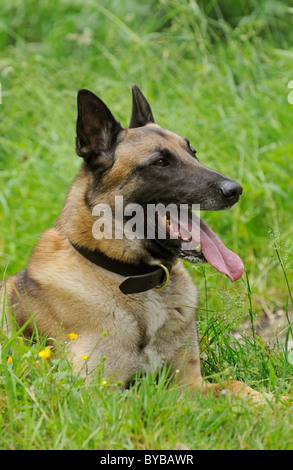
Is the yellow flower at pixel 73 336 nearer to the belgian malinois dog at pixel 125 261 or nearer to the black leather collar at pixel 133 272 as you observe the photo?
the belgian malinois dog at pixel 125 261

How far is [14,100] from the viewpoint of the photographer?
6.95m

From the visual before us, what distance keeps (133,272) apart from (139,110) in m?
1.04

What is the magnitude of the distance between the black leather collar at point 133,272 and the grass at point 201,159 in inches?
12.3

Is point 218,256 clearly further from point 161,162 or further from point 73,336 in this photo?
point 73,336

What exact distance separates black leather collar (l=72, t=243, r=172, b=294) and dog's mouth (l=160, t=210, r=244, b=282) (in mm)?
158

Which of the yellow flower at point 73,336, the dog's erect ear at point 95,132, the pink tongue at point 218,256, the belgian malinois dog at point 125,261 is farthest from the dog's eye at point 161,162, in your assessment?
the yellow flower at point 73,336

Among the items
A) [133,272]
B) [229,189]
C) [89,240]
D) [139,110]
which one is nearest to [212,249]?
[229,189]

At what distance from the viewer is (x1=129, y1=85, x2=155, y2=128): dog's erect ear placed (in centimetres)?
358

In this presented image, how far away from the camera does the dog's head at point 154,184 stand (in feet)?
10.1

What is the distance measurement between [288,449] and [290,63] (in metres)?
4.63

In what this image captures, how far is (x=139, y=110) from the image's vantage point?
3.62 meters

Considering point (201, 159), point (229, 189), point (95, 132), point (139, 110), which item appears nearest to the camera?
point (229, 189)

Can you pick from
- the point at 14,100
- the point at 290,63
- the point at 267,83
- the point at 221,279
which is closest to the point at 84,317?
the point at 221,279

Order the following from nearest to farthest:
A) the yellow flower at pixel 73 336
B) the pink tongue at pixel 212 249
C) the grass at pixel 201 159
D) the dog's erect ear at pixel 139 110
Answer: the grass at pixel 201 159, the yellow flower at pixel 73 336, the pink tongue at pixel 212 249, the dog's erect ear at pixel 139 110
